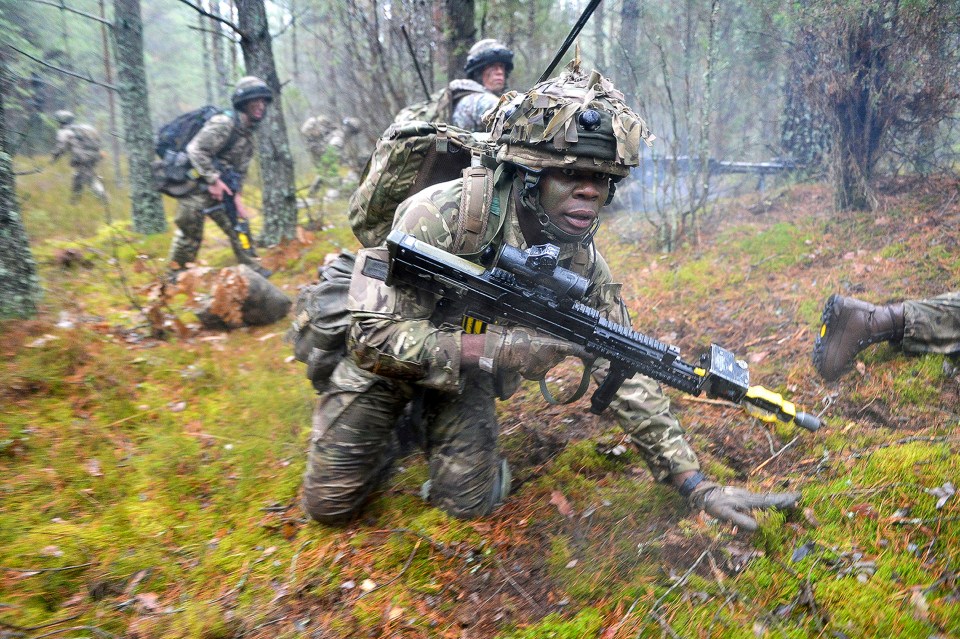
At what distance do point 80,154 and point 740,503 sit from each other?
1278cm

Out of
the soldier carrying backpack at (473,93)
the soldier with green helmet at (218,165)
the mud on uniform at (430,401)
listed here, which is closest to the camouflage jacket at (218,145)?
the soldier with green helmet at (218,165)

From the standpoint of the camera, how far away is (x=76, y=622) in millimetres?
2363

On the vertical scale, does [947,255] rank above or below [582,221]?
below

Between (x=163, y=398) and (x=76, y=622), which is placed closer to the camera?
(x=76, y=622)

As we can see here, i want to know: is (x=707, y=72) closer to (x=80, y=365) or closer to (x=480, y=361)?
(x=480, y=361)

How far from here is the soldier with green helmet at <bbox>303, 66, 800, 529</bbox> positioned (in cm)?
281

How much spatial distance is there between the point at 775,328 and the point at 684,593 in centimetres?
306

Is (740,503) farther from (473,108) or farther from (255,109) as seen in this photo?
Answer: (255,109)

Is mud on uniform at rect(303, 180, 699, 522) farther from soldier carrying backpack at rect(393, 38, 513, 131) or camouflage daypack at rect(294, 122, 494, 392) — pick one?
soldier carrying backpack at rect(393, 38, 513, 131)

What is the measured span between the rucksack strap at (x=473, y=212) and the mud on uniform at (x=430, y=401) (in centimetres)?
6

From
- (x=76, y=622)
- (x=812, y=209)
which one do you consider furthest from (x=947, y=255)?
(x=76, y=622)

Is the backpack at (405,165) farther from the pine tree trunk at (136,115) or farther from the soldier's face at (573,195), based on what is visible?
the pine tree trunk at (136,115)

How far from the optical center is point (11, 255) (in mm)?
4336

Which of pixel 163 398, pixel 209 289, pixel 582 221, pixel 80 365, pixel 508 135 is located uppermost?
pixel 508 135
